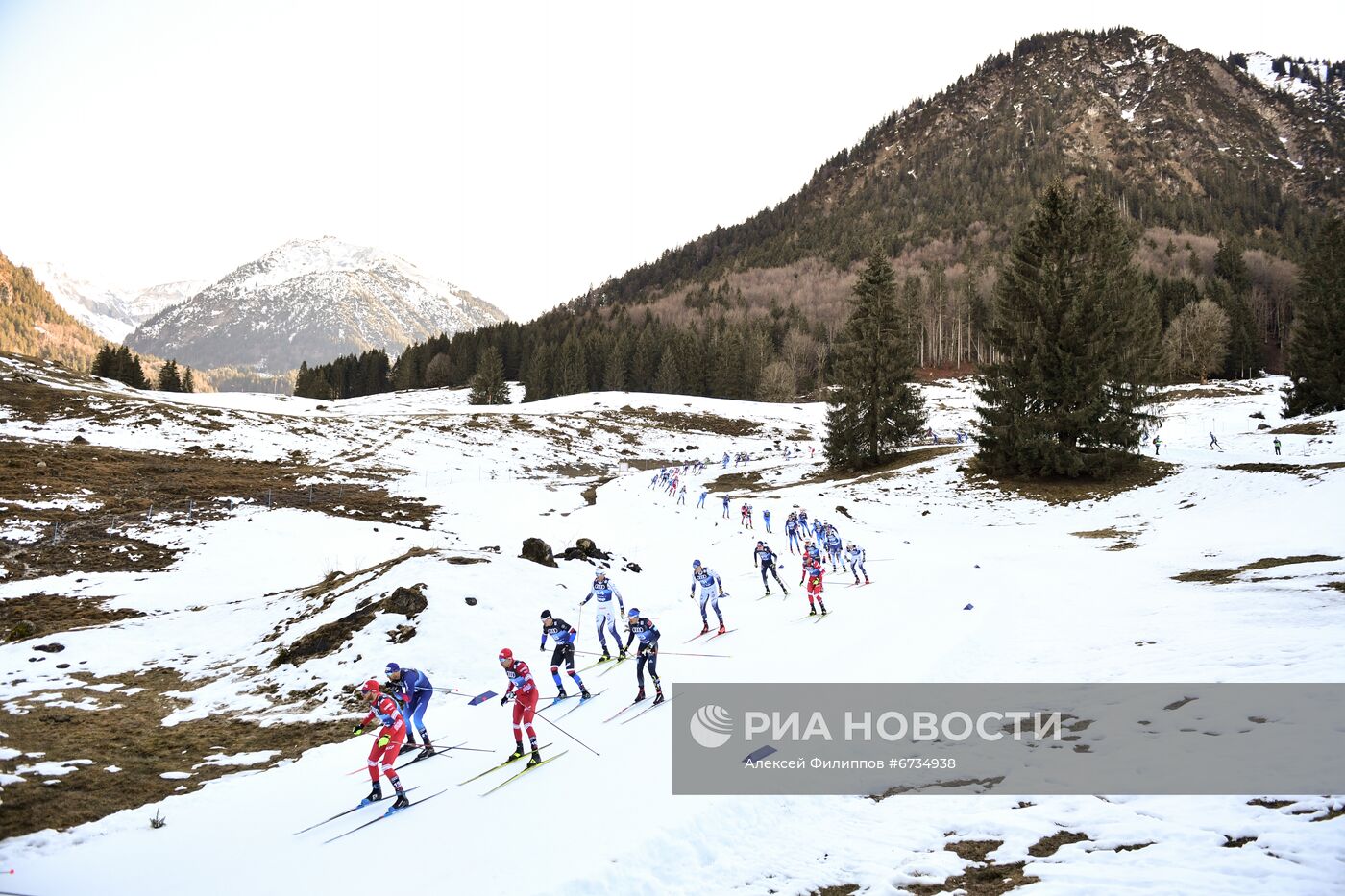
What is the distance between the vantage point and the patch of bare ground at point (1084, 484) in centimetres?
3138

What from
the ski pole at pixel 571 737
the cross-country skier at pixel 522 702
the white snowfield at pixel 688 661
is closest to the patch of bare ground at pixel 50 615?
the white snowfield at pixel 688 661

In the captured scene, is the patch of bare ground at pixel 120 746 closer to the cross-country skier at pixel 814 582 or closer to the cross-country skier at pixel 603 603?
the cross-country skier at pixel 603 603

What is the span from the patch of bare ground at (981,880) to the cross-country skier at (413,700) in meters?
8.68

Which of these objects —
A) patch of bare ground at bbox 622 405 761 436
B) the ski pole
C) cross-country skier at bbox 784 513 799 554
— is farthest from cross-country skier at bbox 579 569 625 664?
patch of bare ground at bbox 622 405 761 436

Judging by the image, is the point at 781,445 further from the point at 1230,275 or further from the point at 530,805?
the point at 1230,275

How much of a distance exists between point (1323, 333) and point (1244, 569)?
36.1m

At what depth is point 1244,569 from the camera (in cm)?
1758

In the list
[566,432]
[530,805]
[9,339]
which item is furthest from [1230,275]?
[9,339]

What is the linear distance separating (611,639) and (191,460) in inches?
1437

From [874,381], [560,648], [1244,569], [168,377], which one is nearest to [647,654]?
[560,648]

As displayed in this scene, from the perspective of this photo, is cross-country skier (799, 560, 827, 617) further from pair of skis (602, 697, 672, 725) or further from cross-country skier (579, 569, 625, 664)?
pair of skis (602, 697, 672, 725)

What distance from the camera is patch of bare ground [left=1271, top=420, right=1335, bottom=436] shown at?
33688 millimetres

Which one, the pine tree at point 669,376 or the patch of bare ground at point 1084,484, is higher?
the pine tree at point 669,376

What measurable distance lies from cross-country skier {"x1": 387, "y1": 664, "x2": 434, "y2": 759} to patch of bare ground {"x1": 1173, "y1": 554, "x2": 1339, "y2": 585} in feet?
63.4
